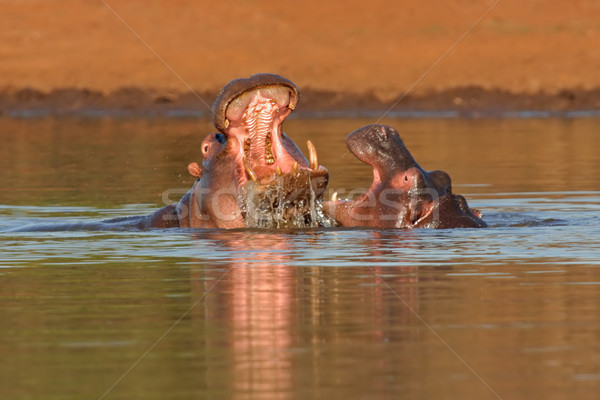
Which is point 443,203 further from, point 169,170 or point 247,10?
point 247,10

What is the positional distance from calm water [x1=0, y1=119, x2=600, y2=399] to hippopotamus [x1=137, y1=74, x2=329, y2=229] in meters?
0.21

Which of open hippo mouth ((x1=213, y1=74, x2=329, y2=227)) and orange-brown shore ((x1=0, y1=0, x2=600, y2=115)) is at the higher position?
orange-brown shore ((x1=0, y1=0, x2=600, y2=115))

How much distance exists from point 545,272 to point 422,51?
87.3ft

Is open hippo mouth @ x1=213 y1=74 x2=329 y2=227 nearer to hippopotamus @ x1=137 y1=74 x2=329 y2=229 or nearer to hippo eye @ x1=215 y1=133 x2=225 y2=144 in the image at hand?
hippopotamus @ x1=137 y1=74 x2=329 y2=229

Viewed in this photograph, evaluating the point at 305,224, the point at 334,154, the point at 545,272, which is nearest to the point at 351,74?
the point at 334,154

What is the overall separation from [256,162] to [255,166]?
0.03 metres

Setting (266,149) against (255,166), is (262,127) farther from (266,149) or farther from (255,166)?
(255,166)

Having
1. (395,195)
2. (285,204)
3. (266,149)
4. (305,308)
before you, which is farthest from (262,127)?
(305,308)

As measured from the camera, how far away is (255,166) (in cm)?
1006

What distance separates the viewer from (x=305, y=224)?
10.6m

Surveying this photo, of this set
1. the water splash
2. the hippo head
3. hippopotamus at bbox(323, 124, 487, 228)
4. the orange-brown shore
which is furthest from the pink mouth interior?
the orange-brown shore

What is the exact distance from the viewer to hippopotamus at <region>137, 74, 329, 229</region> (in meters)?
9.52

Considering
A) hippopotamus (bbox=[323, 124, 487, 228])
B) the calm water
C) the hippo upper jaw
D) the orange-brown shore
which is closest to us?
the calm water

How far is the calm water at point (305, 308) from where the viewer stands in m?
5.75
